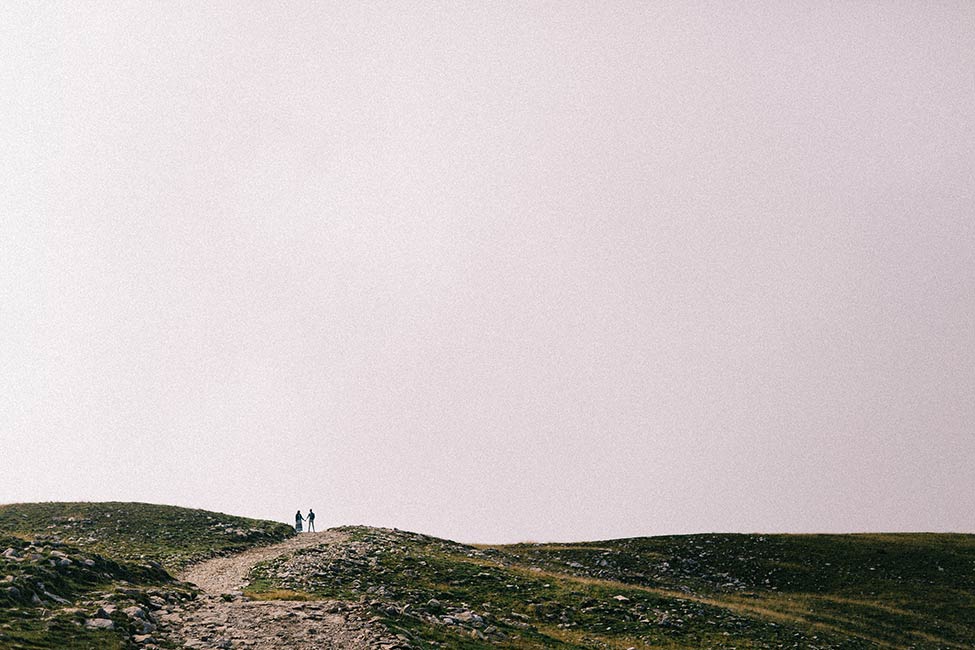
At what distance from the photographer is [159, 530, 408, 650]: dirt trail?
2428cm

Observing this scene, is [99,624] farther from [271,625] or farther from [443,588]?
[443,588]

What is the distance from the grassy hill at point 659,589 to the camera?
33.7m

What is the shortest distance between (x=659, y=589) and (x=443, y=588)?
17.3 meters

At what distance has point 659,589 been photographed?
155ft

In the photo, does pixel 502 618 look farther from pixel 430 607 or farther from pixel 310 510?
pixel 310 510

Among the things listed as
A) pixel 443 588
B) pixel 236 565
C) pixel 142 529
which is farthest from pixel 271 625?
pixel 142 529

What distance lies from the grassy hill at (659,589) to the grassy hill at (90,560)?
6383 millimetres

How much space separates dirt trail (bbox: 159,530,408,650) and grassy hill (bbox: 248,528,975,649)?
1567mm

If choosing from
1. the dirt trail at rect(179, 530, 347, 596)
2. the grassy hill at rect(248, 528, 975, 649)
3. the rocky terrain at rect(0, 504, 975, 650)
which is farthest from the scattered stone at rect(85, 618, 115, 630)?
the grassy hill at rect(248, 528, 975, 649)

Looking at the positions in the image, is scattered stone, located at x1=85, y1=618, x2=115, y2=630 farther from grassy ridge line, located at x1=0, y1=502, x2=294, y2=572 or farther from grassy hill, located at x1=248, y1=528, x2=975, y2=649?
grassy ridge line, located at x1=0, y1=502, x2=294, y2=572

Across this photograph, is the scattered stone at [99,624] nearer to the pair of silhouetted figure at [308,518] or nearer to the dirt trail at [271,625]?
the dirt trail at [271,625]

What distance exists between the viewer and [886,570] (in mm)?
55094

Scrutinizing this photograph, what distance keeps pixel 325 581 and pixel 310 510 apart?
3334 centimetres

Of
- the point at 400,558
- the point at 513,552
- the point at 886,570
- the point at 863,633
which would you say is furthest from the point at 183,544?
the point at 886,570
